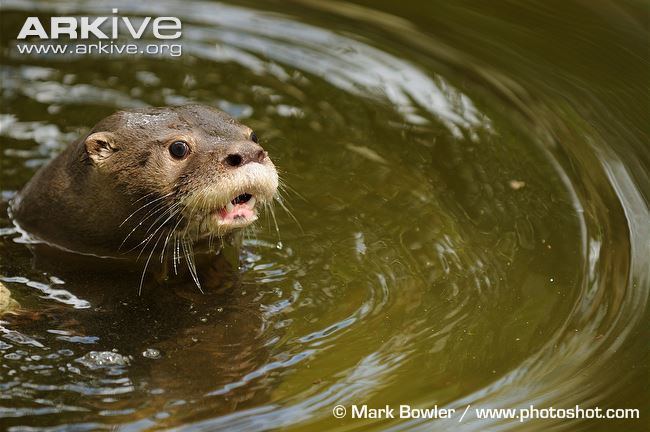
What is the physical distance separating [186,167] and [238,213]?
1.00 ft

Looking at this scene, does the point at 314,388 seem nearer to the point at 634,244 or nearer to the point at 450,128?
the point at 634,244

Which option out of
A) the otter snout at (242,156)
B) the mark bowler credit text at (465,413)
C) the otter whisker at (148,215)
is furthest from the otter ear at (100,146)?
the mark bowler credit text at (465,413)

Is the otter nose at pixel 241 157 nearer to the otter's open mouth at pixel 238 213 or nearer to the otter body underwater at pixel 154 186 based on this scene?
the otter body underwater at pixel 154 186

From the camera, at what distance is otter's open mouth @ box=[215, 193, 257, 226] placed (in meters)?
4.94

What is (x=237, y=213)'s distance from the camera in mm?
4941

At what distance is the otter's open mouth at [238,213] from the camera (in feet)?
16.2

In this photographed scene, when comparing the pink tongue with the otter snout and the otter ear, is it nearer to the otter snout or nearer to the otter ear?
the otter snout

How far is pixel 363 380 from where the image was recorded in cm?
451

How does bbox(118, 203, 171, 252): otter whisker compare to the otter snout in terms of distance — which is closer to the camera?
the otter snout

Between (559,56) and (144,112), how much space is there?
275cm

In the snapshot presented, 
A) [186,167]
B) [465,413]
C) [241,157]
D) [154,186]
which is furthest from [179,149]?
[465,413]

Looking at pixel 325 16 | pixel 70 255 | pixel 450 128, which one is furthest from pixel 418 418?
pixel 325 16

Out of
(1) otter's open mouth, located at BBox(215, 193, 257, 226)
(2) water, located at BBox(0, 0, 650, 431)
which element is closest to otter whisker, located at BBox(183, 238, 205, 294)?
(2) water, located at BBox(0, 0, 650, 431)

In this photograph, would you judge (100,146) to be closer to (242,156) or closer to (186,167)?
(186,167)
